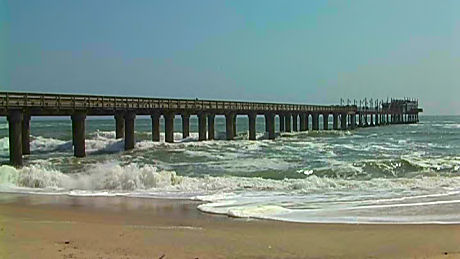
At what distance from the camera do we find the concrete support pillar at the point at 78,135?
3139 centimetres

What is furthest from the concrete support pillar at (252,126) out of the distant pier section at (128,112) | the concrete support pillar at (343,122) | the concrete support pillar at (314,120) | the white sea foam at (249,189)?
the white sea foam at (249,189)

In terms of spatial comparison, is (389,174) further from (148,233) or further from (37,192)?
(148,233)

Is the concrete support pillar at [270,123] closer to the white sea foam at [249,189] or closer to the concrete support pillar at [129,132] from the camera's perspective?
the concrete support pillar at [129,132]

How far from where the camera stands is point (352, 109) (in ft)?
255

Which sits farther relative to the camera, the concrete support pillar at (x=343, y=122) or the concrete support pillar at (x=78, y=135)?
the concrete support pillar at (x=343, y=122)

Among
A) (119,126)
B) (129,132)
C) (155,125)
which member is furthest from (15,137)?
(155,125)

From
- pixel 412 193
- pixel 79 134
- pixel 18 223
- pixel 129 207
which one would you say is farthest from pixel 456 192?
pixel 79 134

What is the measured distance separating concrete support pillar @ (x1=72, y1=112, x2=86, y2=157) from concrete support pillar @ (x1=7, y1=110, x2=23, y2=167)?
4236 millimetres

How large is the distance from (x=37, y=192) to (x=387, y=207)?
9.46 metres

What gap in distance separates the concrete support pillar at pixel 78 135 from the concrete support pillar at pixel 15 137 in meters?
4.24

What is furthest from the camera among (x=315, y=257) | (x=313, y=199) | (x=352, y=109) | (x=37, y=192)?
(x=352, y=109)

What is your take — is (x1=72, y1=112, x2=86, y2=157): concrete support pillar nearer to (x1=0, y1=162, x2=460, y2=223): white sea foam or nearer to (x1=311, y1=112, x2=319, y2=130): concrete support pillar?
(x1=0, y1=162, x2=460, y2=223): white sea foam

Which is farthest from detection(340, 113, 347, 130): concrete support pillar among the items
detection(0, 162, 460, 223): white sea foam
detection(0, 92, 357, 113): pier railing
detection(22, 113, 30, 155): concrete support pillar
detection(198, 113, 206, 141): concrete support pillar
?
detection(0, 162, 460, 223): white sea foam

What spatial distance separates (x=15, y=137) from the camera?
2728cm
